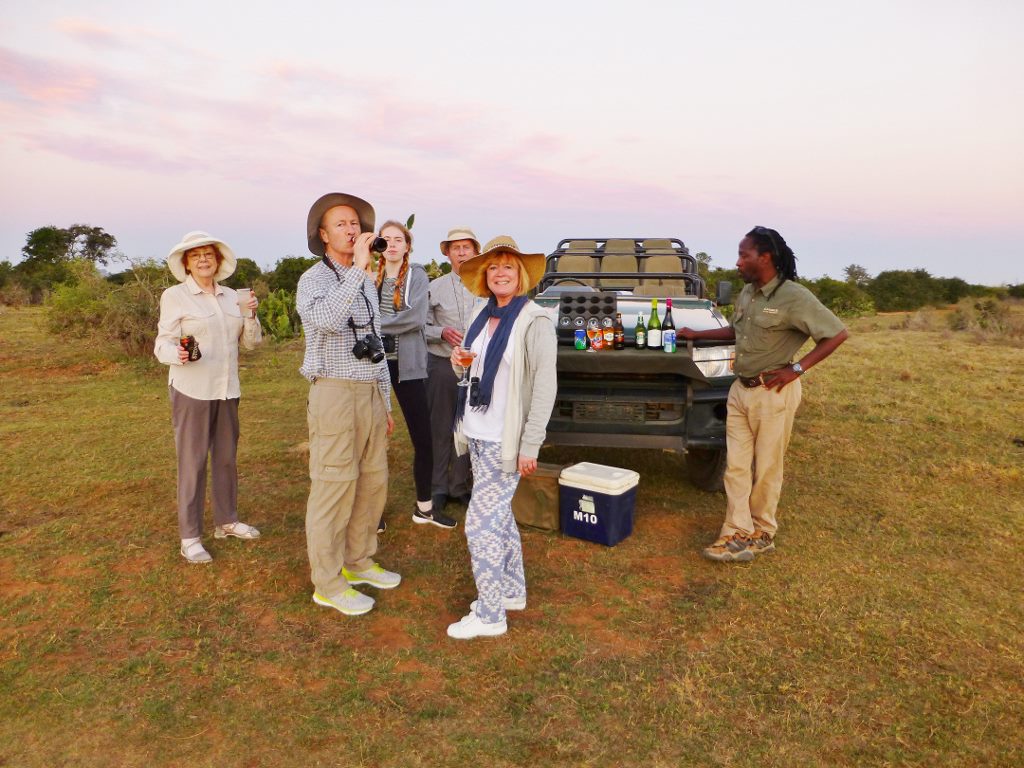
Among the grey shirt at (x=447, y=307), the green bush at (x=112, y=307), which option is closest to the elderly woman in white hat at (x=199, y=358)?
the grey shirt at (x=447, y=307)

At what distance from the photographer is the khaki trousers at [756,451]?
412 centimetres

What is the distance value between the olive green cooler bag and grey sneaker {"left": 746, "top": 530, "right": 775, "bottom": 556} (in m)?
1.27

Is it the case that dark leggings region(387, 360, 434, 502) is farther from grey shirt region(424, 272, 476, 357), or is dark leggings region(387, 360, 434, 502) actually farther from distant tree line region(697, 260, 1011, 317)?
distant tree line region(697, 260, 1011, 317)

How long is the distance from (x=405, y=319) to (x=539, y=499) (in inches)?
59.9

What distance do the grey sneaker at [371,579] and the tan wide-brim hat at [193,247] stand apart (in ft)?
6.48

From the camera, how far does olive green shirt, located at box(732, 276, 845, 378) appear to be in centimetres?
393

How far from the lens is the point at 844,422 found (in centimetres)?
802

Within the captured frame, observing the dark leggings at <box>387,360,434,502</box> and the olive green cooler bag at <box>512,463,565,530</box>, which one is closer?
the dark leggings at <box>387,360,434,502</box>

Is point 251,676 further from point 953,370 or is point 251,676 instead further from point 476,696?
point 953,370

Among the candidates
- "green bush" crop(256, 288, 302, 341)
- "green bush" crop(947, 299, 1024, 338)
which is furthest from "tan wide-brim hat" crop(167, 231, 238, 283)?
"green bush" crop(947, 299, 1024, 338)

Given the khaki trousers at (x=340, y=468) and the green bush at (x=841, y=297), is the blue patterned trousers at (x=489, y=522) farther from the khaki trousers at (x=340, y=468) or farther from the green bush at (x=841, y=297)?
the green bush at (x=841, y=297)

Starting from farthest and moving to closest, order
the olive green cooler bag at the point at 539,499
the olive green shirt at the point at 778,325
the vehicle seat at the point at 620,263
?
the vehicle seat at the point at 620,263 < the olive green cooler bag at the point at 539,499 < the olive green shirt at the point at 778,325

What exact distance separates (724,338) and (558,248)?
3686 mm

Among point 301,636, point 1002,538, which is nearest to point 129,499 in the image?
point 301,636
